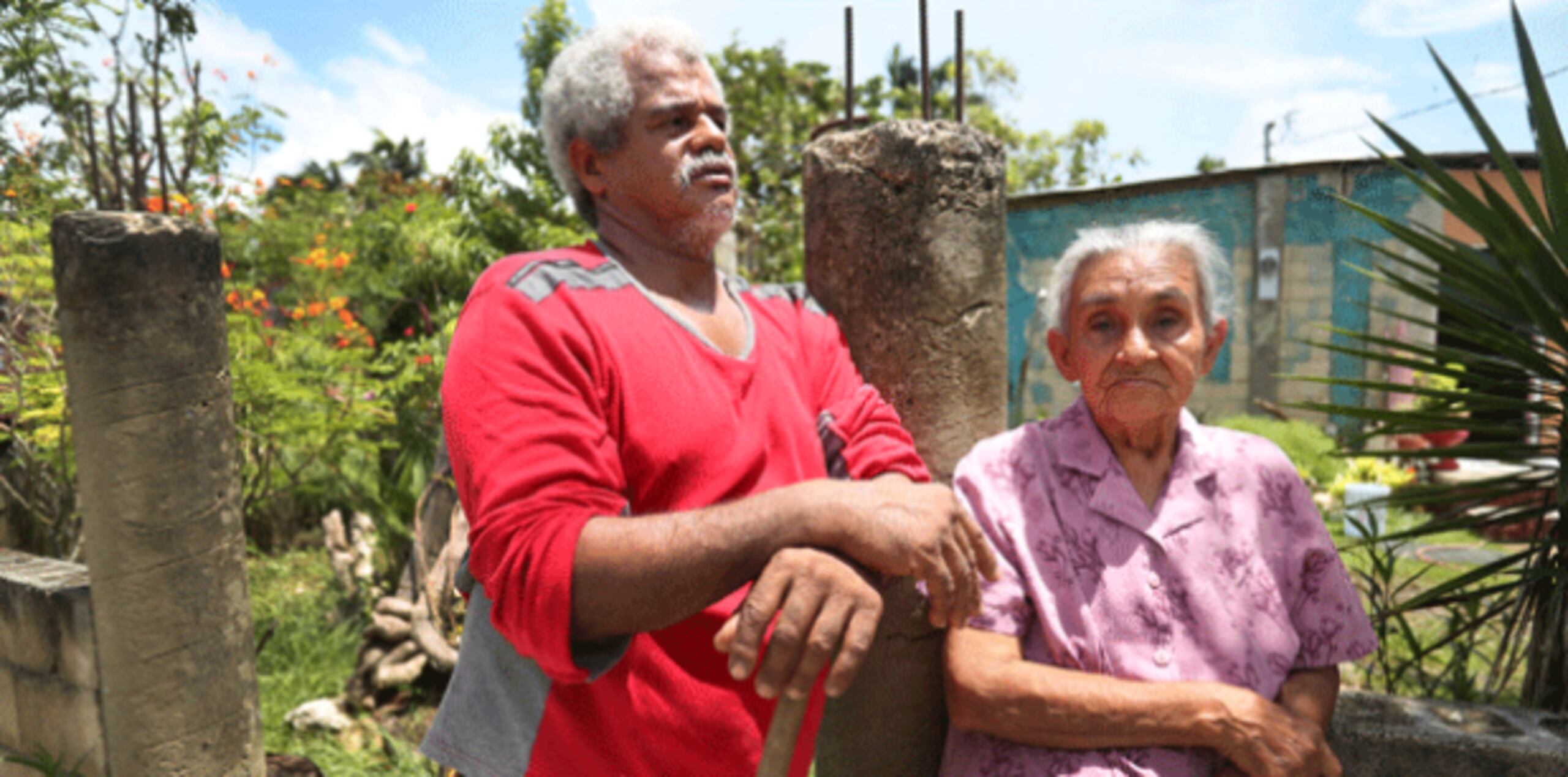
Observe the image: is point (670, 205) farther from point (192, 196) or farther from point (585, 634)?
point (192, 196)

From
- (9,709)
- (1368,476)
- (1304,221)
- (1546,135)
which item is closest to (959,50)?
(1546,135)

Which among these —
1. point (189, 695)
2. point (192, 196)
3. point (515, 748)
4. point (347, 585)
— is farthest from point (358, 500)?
point (515, 748)

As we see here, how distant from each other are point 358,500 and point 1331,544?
5.96m

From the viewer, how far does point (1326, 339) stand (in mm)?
10820

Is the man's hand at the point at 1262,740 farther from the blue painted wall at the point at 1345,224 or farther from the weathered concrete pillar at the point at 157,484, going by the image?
the blue painted wall at the point at 1345,224

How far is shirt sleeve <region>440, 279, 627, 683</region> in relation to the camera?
1098 mm

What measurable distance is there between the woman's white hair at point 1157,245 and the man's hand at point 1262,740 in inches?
29.2

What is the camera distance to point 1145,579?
1.84m

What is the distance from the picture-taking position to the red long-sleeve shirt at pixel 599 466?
1121 mm

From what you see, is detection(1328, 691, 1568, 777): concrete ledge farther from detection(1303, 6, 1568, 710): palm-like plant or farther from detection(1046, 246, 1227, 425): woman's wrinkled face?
detection(1046, 246, 1227, 425): woman's wrinkled face

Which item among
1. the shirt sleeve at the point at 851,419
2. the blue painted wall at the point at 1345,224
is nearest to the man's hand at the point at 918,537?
the shirt sleeve at the point at 851,419

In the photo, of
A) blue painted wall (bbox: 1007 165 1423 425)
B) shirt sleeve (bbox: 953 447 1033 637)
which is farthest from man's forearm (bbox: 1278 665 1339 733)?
blue painted wall (bbox: 1007 165 1423 425)

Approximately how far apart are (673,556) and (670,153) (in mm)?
628

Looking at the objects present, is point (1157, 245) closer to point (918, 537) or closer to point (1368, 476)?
point (918, 537)
